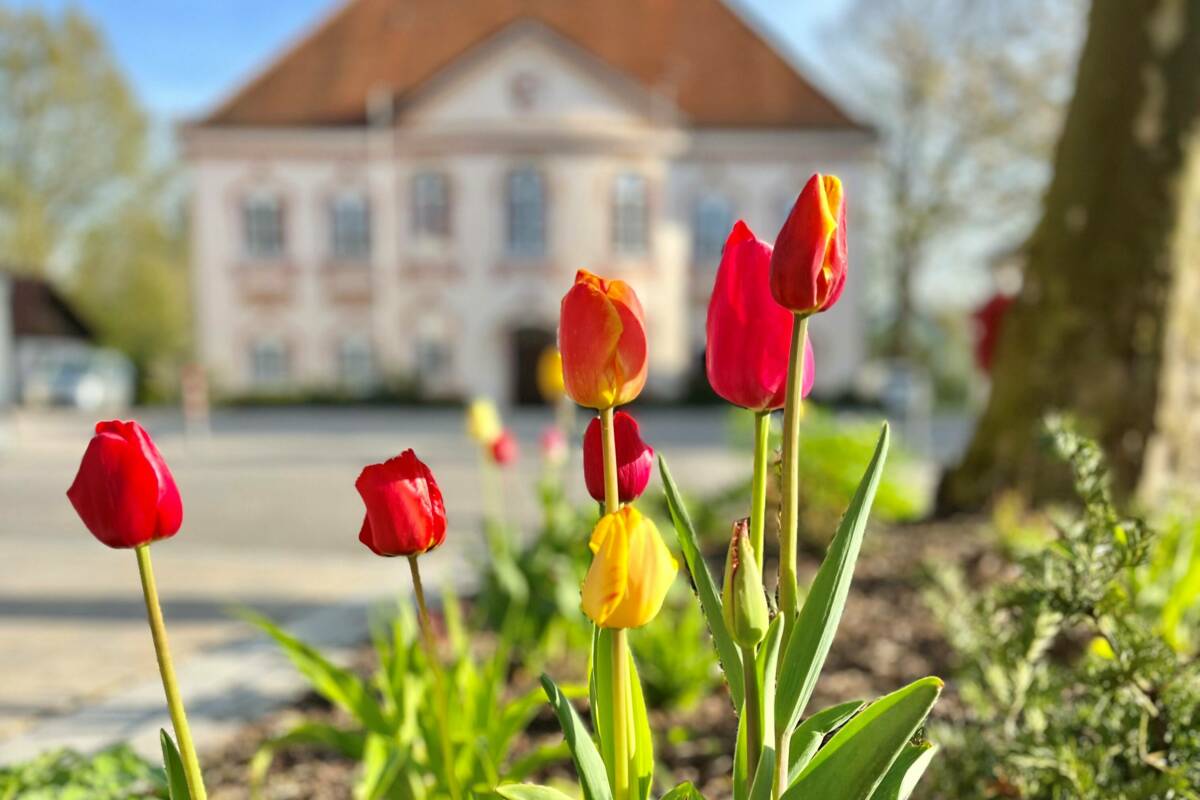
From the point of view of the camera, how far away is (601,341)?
0.97 m

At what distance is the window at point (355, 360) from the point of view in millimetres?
24578

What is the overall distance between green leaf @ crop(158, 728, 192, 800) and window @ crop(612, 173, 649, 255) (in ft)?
76.4

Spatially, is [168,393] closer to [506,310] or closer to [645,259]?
[506,310]

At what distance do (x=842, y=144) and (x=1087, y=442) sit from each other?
24173 millimetres

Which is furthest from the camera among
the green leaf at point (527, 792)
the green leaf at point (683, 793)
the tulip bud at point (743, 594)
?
the green leaf at point (683, 793)

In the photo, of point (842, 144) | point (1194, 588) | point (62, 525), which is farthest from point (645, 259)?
point (1194, 588)

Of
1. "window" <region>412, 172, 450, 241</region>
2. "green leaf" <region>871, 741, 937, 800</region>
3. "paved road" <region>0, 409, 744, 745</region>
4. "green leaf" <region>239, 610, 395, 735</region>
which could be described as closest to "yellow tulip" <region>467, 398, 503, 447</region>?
"paved road" <region>0, 409, 744, 745</region>

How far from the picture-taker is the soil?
2.34 m

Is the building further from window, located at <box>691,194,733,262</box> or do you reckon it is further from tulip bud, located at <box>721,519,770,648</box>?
tulip bud, located at <box>721,519,770,648</box>

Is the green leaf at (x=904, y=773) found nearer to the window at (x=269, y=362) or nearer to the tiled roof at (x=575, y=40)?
the tiled roof at (x=575, y=40)

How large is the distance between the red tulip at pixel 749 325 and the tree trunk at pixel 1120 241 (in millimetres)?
3605

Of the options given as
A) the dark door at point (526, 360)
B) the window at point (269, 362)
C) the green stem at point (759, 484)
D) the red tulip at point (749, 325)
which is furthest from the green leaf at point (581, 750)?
the window at point (269, 362)

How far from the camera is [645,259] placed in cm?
2386

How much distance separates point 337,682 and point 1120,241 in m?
4.00
